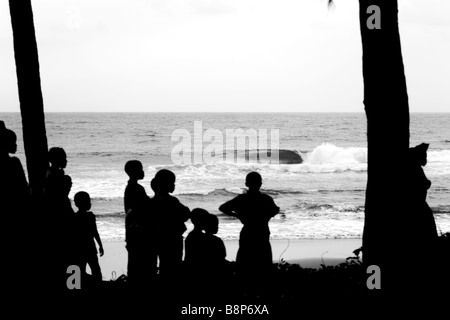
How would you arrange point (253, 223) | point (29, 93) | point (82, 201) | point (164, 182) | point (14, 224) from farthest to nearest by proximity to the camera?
point (29, 93) → point (253, 223) → point (82, 201) → point (164, 182) → point (14, 224)

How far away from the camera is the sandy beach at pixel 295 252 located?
10.8 metres

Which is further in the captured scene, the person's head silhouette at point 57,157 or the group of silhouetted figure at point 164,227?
the person's head silhouette at point 57,157

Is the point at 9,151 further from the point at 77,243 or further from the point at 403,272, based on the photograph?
the point at 403,272

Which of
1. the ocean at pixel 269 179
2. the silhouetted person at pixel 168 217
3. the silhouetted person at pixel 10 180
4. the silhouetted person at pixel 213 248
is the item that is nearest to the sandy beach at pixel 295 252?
the ocean at pixel 269 179

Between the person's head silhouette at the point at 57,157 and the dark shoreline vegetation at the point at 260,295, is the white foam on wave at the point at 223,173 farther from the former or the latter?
the dark shoreline vegetation at the point at 260,295

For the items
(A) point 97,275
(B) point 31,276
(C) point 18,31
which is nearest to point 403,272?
(A) point 97,275

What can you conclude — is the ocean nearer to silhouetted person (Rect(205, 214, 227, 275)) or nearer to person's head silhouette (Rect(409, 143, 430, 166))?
person's head silhouette (Rect(409, 143, 430, 166))

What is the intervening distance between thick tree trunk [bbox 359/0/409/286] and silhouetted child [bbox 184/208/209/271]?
210 cm

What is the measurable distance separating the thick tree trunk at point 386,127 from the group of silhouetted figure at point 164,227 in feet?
0.64

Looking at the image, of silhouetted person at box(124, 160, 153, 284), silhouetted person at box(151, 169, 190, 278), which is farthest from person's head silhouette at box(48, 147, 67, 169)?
silhouetted person at box(151, 169, 190, 278)

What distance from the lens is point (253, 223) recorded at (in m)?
6.27

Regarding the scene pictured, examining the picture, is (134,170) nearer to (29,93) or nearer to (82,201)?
(82,201)

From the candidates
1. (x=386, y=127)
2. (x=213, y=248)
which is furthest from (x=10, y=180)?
(x=386, y=127)

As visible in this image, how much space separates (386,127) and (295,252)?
20.1 ft
